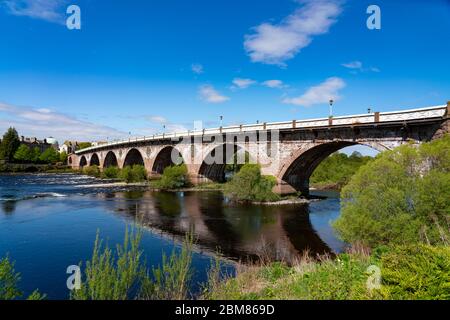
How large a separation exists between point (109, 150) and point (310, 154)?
75943 millimetres

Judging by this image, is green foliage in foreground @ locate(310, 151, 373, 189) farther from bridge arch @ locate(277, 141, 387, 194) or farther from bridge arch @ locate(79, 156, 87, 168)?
bridge arch @ locate(79, 156, 87, 168)

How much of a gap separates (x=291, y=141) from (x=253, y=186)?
22.3 ft

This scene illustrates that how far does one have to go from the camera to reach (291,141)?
118ft

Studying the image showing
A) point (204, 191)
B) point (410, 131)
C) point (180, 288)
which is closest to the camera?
point (180, 288)

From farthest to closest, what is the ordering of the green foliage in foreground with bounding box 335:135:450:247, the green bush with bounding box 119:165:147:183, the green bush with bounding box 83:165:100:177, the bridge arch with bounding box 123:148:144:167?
1. the green bush with bounding box 83:165:100:177
2. the bridge arch with bounding box 123:148:144:167
3. the green bush with bounding box 119:165:147:183
4. the green foliage in foreground with bounding box 335:135:450:247

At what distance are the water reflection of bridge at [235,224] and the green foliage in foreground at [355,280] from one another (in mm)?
4977

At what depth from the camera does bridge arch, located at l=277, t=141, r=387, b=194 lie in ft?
112

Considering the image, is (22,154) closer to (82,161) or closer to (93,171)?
(82,161)

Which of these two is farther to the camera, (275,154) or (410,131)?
(275,154)

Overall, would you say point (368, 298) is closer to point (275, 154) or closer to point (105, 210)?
point (105, 210)

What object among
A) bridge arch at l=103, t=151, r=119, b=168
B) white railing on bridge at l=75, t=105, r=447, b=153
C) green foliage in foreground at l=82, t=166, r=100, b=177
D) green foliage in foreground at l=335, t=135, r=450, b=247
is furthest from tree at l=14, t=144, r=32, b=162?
green foliage in foreground at l=335, t=135, r=450, b=247

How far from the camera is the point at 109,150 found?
97062mm

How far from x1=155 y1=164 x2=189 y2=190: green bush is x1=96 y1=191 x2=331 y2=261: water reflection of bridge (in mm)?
11891
